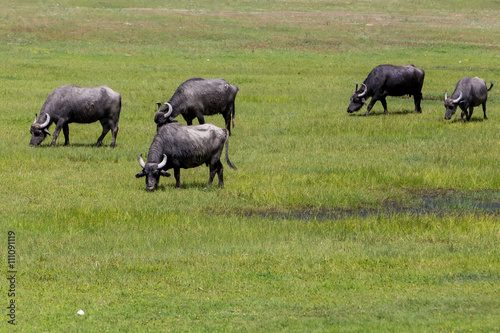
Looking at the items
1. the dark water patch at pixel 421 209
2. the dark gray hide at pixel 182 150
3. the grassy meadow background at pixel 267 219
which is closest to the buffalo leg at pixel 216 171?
the dark gray hide at pixel 182 150

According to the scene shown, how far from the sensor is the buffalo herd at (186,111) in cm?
1631

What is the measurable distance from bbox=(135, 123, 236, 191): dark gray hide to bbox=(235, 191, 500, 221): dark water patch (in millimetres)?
2098

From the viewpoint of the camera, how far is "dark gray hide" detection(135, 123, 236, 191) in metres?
16.1

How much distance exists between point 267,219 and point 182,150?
10.6 ft

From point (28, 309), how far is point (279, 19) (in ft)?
220

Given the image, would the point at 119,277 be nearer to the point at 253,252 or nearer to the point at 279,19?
the point at 253,252

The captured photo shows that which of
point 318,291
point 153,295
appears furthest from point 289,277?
point 153,295

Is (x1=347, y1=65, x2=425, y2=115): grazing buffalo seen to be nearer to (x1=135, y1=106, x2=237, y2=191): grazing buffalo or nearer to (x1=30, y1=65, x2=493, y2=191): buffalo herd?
(x1=30, y1=65, x2=493, y2=191): buffalo herd

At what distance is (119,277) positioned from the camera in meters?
10.3

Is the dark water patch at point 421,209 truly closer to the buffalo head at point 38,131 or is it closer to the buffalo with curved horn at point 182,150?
the buffalo with curved horn at point 182,150

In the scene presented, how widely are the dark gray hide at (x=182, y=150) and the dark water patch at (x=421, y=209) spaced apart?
82.6 inches

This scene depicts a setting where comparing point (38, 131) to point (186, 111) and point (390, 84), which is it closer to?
point (186, 111)

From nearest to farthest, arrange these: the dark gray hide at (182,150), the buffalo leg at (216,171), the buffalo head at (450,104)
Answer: the dark gray hide at (182,150) → the buffalo leg at (216,171) → the buffalo head at (450,104)

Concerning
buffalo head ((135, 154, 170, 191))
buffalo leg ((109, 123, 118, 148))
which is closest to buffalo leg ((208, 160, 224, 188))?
buffalo head ((135, 154, 170, 191))
